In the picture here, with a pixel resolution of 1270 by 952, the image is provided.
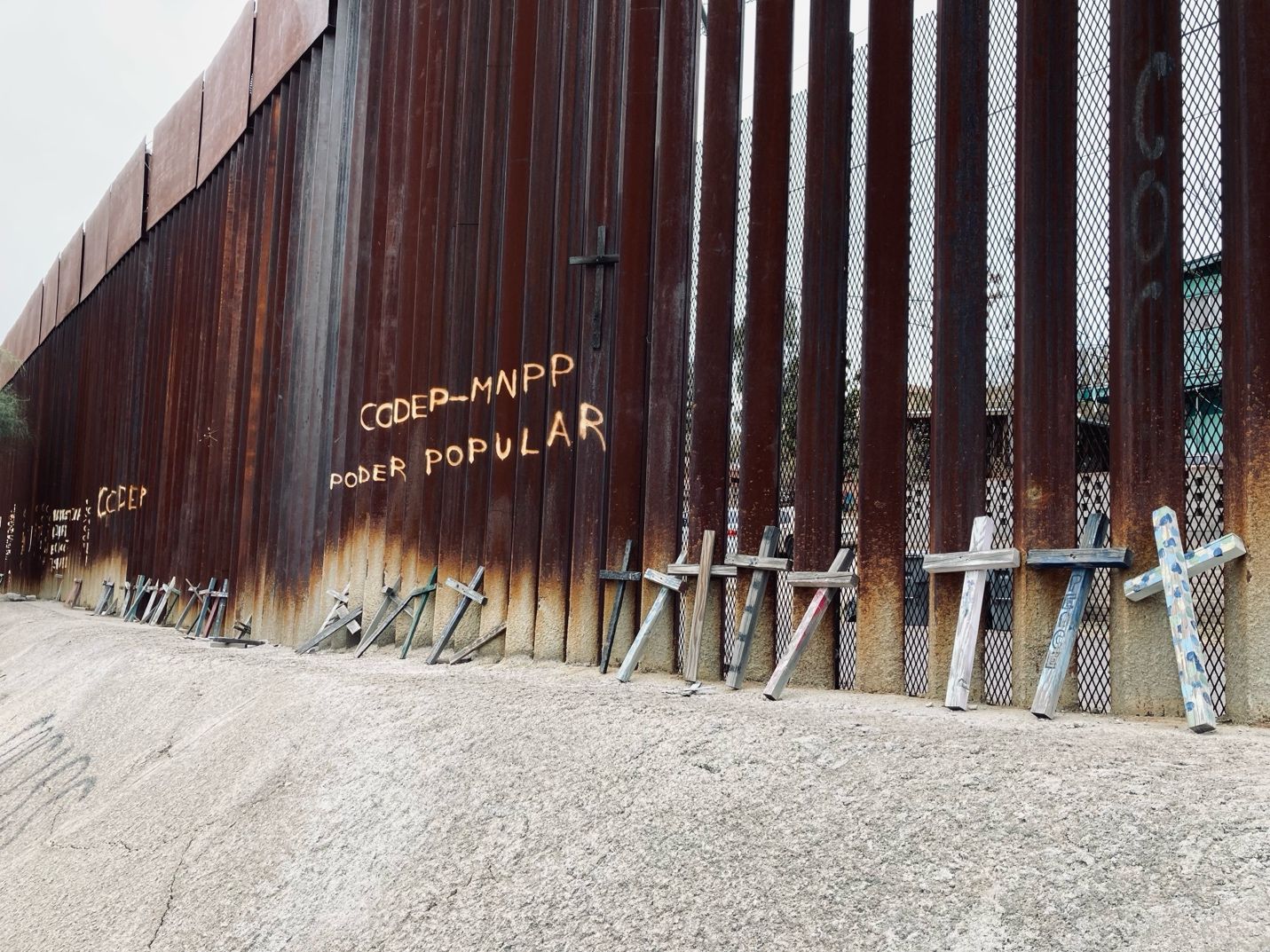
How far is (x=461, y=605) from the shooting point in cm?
961

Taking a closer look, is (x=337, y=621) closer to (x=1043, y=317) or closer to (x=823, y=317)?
(x=823, y=317)

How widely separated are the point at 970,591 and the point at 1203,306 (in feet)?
5.77

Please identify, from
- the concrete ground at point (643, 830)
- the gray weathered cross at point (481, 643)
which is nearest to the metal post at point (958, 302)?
the concrete ground at point (643, 830)

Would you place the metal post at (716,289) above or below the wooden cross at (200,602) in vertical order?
above

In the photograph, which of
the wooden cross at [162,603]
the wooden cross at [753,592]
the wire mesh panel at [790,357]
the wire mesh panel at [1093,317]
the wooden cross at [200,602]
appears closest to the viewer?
the wire mesh panel at [1093,317]

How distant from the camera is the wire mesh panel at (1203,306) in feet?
16.7

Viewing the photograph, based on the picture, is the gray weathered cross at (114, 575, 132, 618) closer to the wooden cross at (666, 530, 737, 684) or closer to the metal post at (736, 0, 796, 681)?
the wooden cross at (666, 530, 737, 684)

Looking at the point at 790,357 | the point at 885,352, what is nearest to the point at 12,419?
the point at 790,357

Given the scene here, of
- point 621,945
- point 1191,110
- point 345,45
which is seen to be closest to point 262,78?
point 345,45

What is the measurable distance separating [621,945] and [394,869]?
4.58 feet

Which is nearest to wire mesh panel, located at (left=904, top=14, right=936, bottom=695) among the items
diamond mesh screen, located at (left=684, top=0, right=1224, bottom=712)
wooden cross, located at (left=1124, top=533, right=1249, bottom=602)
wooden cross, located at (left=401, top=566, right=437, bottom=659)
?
diamond mesh screen, located at (left=684, top=0, right=1224, bottom=712)

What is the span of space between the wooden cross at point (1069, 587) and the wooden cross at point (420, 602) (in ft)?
20.3

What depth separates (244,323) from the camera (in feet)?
52.5

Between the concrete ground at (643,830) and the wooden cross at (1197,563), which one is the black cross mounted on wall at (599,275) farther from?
the wooden cross at (1197,563)
